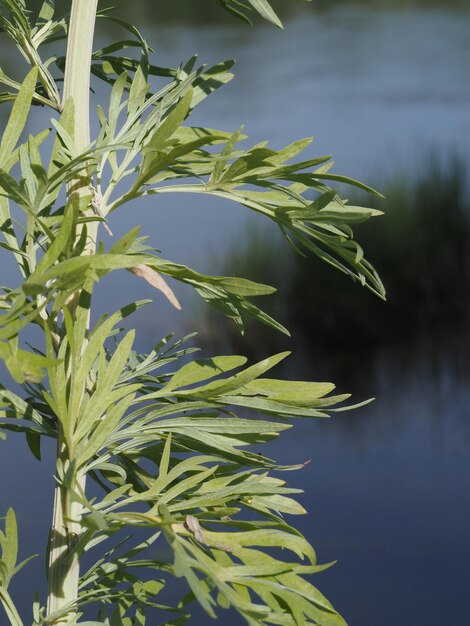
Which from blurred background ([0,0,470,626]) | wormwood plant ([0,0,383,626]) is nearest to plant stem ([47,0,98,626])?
wormwood plant ([0,0,383,626])

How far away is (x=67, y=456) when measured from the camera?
582 millimetres

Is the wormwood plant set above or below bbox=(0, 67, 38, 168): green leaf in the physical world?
below

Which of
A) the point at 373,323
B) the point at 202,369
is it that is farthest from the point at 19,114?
the point at 373,323

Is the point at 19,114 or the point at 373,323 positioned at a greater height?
the point at 19,114

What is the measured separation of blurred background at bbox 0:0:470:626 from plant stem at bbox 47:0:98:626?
75 centimetres

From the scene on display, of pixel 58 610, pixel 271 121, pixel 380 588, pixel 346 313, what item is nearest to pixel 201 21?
pixel 271 121

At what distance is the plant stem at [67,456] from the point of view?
0.59 metres

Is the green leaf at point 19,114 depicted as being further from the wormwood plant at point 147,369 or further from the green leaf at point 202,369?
the green leaf at point 202,369

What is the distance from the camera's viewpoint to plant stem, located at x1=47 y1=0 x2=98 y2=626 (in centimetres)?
59

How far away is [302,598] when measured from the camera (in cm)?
55

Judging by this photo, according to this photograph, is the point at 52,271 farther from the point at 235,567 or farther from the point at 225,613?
the point at 225,613

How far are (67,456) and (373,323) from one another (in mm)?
2625

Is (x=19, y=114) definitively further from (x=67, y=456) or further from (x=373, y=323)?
(x=373, y=323)

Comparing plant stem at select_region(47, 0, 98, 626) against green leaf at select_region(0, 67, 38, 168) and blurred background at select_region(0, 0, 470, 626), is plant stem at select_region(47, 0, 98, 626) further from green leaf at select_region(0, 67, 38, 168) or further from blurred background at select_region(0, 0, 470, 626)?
blurred background at select_region(0, 0, 470, 626)
